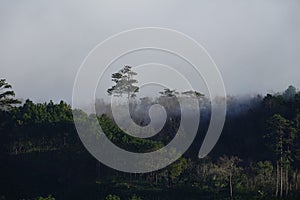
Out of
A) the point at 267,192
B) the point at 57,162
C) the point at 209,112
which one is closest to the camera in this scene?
the point at 267,192

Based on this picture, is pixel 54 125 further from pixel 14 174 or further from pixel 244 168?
pixel 244 168

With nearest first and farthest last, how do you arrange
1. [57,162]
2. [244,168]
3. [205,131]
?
[244,168], [57,162], [205,131]

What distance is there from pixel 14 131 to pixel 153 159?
12.0 metres

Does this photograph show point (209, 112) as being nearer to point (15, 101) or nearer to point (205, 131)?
point (205, 131)

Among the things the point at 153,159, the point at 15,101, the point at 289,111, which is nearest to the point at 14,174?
the point at 15,101

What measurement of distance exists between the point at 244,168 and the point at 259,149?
2978 millimetres

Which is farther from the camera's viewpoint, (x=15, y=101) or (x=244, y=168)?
(x=15, y=101)

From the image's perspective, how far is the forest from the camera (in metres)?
36.8

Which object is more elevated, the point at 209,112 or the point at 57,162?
the point at 209,112

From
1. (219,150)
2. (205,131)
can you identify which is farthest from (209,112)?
(219,150)

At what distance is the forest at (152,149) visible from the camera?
1451 inches

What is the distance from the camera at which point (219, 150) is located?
42.0 metres

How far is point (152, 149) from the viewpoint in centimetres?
3791

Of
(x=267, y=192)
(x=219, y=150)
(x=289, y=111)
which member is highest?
(x=289, y=111)
